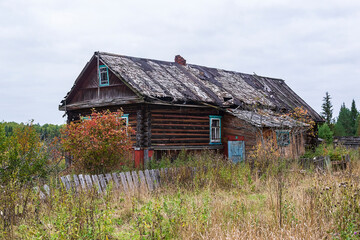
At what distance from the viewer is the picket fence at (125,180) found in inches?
348

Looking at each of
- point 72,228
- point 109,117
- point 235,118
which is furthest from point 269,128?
point 72,228

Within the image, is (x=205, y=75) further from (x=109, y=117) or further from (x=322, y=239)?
(x=322, y=239)

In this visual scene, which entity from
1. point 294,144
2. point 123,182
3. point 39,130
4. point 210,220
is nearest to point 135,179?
point 123,182

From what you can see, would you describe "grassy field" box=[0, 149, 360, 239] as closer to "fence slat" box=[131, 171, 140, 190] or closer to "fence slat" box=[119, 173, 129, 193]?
"fence slat" box=[119, 173, 129, 193]

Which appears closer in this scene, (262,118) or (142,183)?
(142,183)

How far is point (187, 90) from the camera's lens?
17.4m

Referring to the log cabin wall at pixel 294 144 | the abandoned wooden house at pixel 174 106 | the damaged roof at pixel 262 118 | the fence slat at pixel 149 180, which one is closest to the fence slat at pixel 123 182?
the fence slat at pixel 149 180

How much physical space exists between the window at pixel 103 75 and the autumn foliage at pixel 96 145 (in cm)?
619

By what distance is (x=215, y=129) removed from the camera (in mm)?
18500

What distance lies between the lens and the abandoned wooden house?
618 inches

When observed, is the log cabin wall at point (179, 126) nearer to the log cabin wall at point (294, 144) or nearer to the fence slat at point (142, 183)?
the log cabin wall at point (294, 144)

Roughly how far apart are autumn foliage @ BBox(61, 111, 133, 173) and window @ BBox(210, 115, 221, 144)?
7.44 m

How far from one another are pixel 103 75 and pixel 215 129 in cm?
610

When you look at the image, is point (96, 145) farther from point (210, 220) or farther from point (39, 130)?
point (39, 130)
